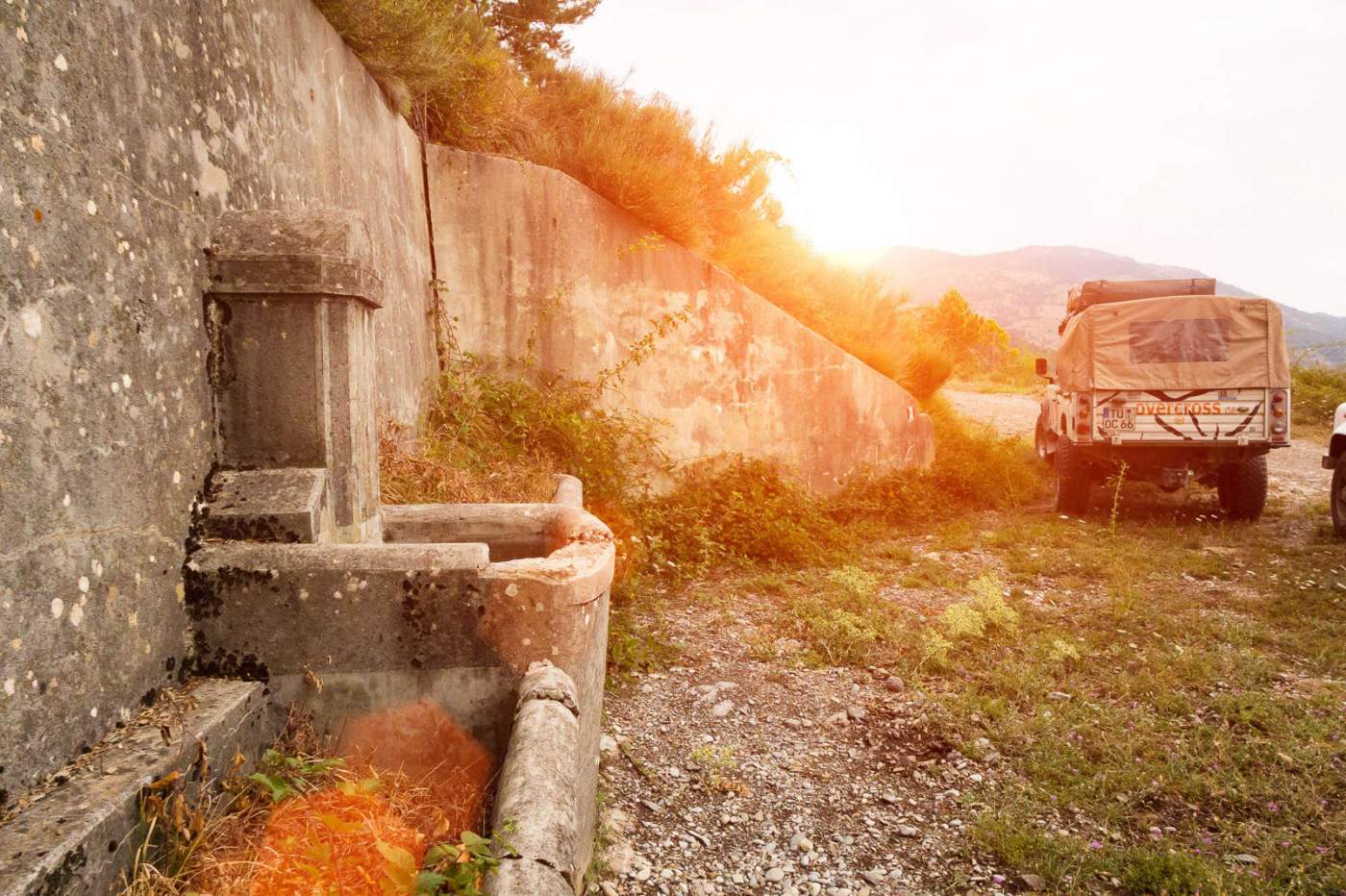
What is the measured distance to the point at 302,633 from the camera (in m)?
2.22

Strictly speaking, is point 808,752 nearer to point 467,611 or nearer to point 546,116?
point 467,611

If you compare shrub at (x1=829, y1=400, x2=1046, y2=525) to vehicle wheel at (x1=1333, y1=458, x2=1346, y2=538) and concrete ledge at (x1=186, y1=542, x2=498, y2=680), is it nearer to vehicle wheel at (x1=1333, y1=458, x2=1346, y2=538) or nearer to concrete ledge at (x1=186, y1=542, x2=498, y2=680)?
A: vehicle wheel at (x1=1333, y1=458, x2=1346, y2=538)

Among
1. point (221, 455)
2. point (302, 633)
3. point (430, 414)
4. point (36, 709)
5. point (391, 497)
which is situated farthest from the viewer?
point (430, 414)

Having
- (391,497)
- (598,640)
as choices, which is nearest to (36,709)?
(598,640)

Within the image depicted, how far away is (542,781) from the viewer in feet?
6.10

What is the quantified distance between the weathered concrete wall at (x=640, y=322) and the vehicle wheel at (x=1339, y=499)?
442 centimetres

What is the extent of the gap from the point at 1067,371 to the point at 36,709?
31.4ft

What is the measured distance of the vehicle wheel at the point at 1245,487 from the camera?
8.02 meters

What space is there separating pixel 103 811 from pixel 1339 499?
32.3ft

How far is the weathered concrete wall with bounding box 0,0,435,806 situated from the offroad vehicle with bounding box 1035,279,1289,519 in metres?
8.39

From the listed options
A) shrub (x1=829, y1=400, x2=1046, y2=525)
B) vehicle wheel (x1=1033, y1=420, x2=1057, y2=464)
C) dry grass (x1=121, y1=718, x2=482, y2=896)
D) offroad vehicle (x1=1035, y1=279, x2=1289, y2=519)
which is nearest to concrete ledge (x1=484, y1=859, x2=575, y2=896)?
dry grass (x1=121, y1=718, x2=482, y2=896)

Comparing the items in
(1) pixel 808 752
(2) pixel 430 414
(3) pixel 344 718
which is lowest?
(1) pixel 808 752

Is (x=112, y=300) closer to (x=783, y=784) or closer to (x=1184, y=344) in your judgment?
(x=783, y=784)

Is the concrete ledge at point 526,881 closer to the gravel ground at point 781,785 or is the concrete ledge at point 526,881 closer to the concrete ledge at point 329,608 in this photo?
the concrete ledge at point 329,608
